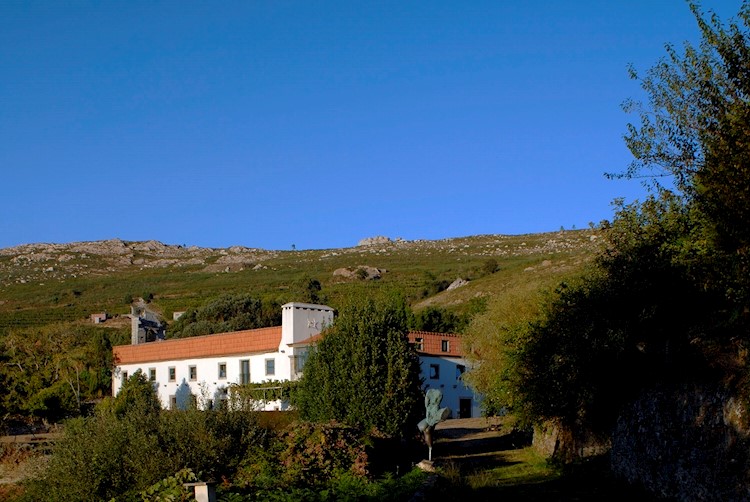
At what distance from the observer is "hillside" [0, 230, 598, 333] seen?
8144 cm

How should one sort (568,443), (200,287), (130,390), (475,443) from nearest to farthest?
(568,443), (475,443), (130,390), (200,287)

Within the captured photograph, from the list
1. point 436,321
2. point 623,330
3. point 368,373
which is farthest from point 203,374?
point 623,330

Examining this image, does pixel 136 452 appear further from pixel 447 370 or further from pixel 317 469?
pixel 447 370

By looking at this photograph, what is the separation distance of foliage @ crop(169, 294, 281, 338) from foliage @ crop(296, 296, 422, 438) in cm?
4569

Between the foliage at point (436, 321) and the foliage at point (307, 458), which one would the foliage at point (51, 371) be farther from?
the foliage at point (307, 458)

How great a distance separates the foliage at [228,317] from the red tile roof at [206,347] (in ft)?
41.7

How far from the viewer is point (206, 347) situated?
51500 mm

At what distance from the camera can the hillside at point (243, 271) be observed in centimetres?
8144

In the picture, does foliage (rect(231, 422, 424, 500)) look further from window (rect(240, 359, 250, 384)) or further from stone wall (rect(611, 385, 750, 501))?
window (rect(240, 359, 250, 384))

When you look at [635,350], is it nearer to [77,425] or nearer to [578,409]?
[578,409]

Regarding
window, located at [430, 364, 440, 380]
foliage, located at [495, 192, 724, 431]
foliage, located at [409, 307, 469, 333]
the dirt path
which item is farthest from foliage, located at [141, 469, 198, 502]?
foliage, located at [409, 307, 469, 333]

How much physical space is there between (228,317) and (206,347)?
21.8 meters

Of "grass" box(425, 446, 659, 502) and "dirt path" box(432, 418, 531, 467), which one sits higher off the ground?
"grass" box(425, 446, 659, 502)

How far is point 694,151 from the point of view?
15047mm
